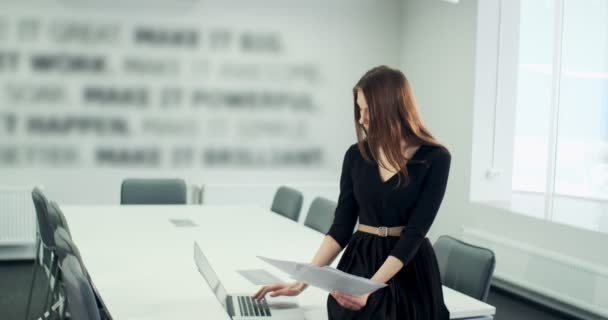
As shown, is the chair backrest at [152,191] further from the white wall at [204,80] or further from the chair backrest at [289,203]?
the white wall at [204,80]

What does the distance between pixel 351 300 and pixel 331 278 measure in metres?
0.17

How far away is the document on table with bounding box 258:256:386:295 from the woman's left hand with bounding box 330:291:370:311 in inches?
2.5

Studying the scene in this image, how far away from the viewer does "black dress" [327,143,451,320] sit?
6.46 ft

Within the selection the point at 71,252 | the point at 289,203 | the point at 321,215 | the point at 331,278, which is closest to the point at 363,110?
the point at 331,278

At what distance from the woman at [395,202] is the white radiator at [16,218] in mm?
4208

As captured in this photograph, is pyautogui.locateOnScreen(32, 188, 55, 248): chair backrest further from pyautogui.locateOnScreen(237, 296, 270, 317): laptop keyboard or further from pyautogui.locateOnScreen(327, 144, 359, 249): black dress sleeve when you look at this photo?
pyautogui.locateOnScreen(327, 144, 359, 249): black dress sleeve

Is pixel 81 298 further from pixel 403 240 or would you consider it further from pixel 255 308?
pixel 403 240

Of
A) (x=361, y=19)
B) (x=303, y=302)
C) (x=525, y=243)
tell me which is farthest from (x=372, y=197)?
(x=361, y=19)

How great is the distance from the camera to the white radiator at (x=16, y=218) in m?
5.53

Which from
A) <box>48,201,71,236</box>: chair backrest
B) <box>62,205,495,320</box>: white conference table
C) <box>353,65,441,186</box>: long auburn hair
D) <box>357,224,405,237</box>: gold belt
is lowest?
<box>62,205,495,320</box>: white conference table

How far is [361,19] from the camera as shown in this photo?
666 cm

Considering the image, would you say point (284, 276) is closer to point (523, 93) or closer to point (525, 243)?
point (525, 243)

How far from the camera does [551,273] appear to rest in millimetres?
4727

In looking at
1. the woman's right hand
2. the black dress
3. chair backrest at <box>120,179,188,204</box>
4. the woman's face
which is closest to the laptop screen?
the woman's right hand
